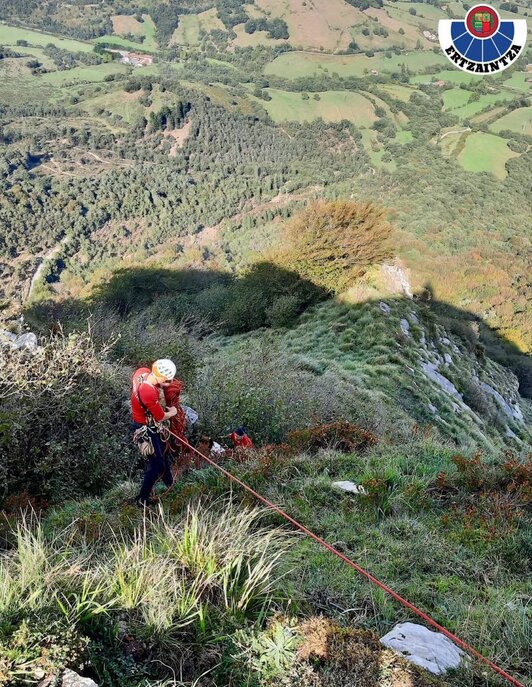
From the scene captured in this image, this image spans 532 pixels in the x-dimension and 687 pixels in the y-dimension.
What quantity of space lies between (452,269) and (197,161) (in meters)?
56.5

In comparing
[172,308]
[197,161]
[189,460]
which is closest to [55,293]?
[172,308]

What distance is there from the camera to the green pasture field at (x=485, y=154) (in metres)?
81.2

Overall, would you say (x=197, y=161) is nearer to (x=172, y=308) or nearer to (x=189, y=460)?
(x=172, y=308)

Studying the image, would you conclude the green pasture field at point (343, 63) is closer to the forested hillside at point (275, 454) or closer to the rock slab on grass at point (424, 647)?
the forested hillside at point (275, 454)

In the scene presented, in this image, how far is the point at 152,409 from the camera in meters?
4.55

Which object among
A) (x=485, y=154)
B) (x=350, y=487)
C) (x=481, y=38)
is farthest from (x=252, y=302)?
(x=485, y=154)

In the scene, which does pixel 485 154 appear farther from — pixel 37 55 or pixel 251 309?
pixel 37 55

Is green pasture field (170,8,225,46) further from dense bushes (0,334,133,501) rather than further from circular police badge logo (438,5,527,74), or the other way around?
dense bushes (0,334,133,501)

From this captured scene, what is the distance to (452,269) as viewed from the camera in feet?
162

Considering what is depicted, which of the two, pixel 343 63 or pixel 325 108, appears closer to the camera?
pixel 325 108

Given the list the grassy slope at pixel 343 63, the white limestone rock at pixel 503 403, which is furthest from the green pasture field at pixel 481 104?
the white limestone rock at pixel 503 403

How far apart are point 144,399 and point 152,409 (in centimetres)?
13

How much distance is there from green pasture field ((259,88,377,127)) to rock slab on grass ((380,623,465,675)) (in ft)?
356

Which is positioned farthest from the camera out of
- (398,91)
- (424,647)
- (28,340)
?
(398,91)
